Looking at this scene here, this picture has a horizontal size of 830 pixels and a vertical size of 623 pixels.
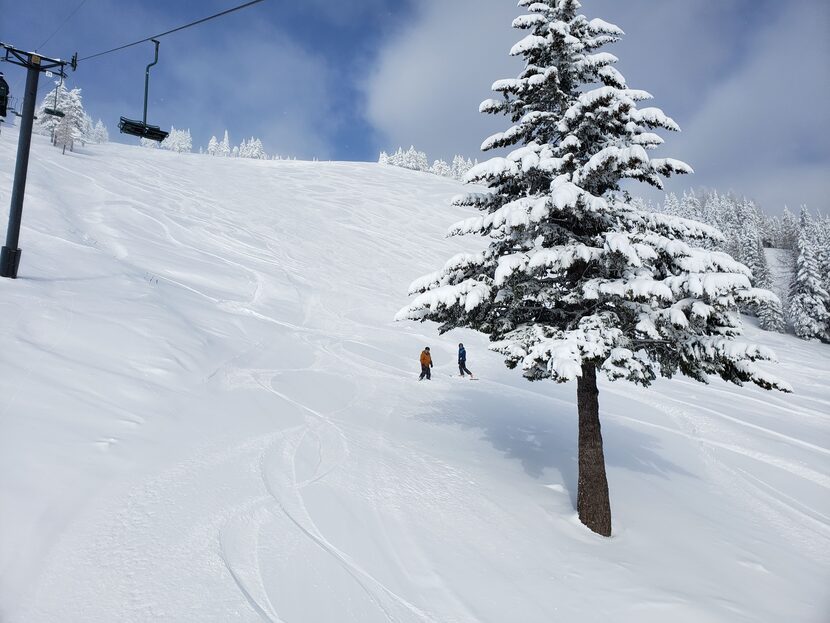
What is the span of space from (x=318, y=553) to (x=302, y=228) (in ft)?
126

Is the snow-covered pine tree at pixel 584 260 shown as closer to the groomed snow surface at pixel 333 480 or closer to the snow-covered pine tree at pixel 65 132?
the groomed snow surface at pixel 333 480

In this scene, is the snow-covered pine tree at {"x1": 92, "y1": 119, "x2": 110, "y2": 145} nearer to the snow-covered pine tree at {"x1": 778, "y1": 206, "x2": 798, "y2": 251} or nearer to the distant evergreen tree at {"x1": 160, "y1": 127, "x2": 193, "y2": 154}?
the distant evergreen tree at {"x1": 160, "y1": 127, "x2": 193, "y2": 154}

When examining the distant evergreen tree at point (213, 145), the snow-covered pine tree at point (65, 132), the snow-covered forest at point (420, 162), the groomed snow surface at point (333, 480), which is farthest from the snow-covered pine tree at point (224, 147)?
the groomed snow surface at point (333, 480)

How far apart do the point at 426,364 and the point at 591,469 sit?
8444mm

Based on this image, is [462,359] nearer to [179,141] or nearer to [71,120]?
[71,120]

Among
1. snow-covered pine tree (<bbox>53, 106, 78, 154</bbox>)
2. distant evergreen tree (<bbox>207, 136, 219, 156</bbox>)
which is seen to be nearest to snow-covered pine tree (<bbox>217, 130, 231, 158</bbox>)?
distant evergreen tree (<bbox>207, 136, 219, 156</bbox>)

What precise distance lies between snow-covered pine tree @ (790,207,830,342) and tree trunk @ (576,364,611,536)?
59.9 m

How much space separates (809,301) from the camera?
1981 inches

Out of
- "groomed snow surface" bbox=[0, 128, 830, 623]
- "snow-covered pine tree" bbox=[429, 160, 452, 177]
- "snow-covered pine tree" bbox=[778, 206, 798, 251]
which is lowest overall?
"groomed snow surface" bbox=[0, 128, 830, 623]

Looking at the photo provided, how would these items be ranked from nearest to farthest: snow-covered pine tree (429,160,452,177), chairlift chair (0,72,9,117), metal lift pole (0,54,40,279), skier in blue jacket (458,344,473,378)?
chairlift chair (0,72,9,117)
metal lift pole (0,54,40,279)
skier in blue jacket (458,344,473,378)
snow-covered pine tree (429,160,452,177)

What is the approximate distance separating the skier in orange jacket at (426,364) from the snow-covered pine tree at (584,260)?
7.38 m

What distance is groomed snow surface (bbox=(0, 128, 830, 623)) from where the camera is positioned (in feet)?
14.5

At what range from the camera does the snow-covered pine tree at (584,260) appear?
619cm

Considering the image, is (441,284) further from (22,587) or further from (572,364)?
(22,587)
